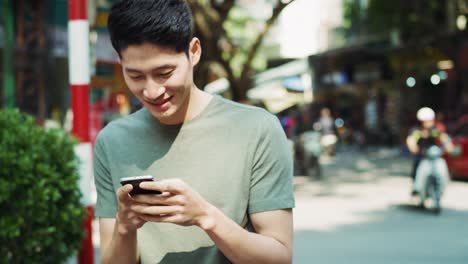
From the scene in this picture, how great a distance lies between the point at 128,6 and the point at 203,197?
0.55 meters

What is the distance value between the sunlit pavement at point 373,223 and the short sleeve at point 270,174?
19.7ft

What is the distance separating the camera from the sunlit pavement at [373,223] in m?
8.23

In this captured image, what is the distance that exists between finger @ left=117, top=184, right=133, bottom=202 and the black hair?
0.40 metres

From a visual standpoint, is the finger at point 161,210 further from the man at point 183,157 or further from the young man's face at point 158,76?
the young man's face at point 158,76

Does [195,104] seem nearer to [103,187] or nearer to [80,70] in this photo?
[103,187]

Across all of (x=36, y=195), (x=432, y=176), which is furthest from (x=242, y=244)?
(x=432, y=176)

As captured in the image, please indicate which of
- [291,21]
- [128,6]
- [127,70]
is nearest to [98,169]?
[127,70]

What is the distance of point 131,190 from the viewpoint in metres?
1.78

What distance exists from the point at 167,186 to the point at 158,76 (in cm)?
36

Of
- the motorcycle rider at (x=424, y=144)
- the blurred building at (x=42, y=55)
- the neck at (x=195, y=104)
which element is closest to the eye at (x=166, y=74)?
the neck at (x=195, y=104)

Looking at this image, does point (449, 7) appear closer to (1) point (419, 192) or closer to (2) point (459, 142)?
(2) point (459, 142)

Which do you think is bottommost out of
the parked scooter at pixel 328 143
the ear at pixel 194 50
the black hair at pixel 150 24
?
the parked scooter at pixel 328 143

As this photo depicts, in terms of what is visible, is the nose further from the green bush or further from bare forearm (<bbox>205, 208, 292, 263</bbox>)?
the green bush

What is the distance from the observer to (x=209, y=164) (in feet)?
6.57
